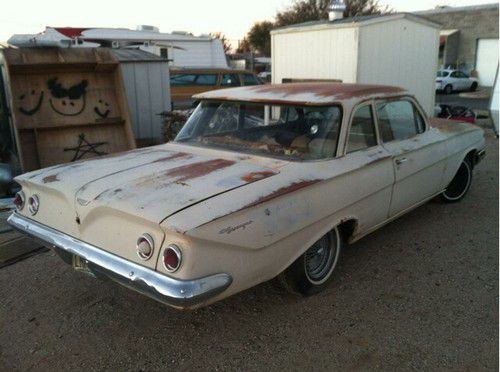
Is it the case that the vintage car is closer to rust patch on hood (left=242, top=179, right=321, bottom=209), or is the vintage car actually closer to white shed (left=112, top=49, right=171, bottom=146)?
rust patch on hood (left=242, top=179, right=321, bottom=209)

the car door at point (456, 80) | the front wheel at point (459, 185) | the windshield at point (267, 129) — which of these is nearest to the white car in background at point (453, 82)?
the car door at point (456, 80)

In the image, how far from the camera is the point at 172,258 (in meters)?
2.41

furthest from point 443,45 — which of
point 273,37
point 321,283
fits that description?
point 321,283

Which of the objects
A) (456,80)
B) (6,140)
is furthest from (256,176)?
(456,80)

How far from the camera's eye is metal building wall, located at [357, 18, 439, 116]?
7.52 meters

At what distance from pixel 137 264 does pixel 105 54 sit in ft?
16.9

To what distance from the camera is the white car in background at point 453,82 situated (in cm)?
2477

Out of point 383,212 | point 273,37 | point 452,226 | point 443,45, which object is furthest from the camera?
point 443,45

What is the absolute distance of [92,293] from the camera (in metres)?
3.45

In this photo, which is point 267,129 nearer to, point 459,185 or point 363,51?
point 459,185

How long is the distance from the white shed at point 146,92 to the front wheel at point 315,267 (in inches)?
200

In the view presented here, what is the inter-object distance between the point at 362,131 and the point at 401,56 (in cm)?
524

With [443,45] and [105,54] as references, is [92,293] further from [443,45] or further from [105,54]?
[443,45]

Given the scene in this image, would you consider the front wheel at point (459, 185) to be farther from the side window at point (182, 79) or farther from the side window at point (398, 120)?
the side window at point (182, 79)
